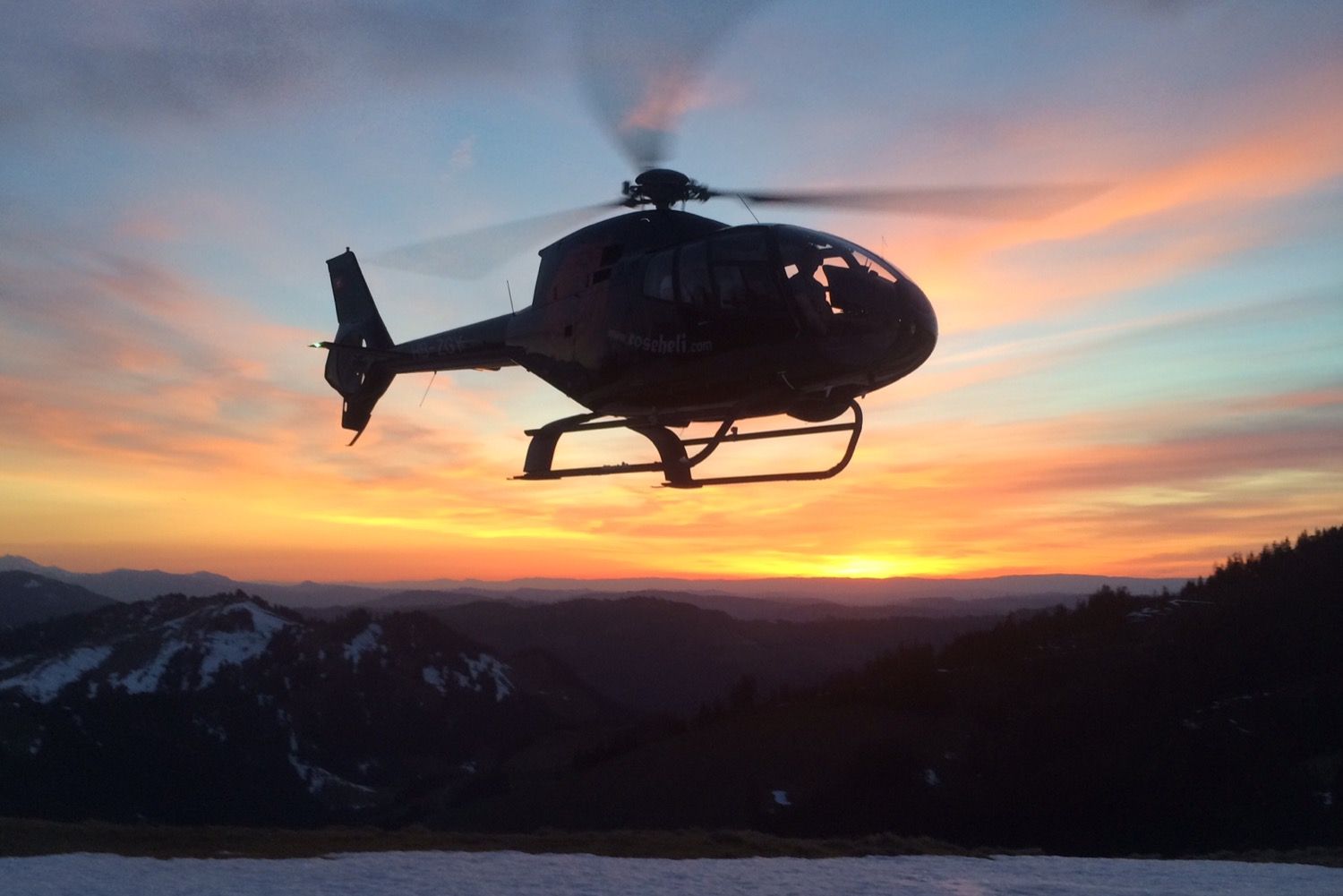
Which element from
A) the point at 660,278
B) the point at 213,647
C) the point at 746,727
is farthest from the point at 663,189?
the point at 213,647

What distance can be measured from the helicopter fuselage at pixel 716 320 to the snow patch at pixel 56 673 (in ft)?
473

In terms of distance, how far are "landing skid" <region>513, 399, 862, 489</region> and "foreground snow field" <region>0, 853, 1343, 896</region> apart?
7.75 metres

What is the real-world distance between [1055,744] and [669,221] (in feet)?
185

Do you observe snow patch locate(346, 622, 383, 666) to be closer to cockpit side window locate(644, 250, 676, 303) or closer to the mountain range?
the mountain range

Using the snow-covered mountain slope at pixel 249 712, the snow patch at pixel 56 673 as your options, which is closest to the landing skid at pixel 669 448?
the snow-covered mountain slope at pixel 249 712

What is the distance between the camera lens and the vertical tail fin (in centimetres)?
2291

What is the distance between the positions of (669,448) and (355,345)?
11.5 m

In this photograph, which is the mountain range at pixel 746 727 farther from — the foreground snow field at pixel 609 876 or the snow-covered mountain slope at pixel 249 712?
the foreground snow field at pixel 609 876

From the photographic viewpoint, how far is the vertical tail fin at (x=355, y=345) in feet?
75.2

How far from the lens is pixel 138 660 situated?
146 m

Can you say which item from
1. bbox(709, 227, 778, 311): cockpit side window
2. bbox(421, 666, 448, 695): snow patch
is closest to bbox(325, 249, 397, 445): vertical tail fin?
bbox(709, 227, 778, 311): cockpit side window

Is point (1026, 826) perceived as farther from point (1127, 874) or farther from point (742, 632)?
point (742, 632)

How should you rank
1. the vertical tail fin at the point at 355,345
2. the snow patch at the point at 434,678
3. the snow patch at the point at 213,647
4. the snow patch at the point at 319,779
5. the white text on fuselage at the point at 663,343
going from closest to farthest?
the white text on fuselage at the point at 663,343, the vertical tail fin at the point at 355,345, the snow patch at the point at 319,779, the snow patch at the point at 213,647, the snow patch at the point at 434,678

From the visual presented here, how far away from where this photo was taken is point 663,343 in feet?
49.2
